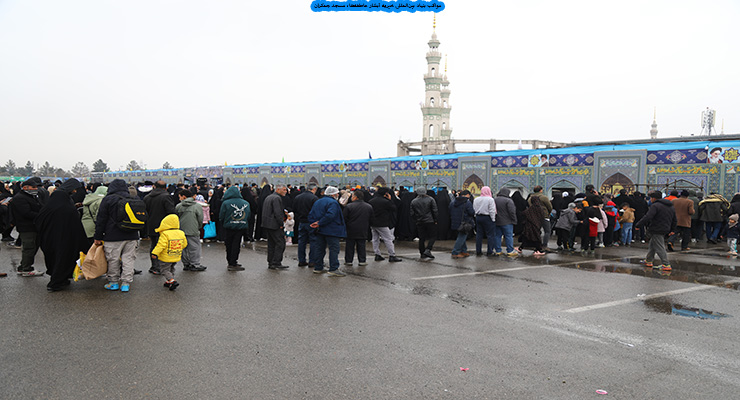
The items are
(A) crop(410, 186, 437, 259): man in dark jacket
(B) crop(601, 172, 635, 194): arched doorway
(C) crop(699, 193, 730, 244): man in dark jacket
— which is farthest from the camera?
(B) crop(601, 172, 635, 194): arched doorway

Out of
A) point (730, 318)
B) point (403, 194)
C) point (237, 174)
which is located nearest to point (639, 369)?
point (730, 318)

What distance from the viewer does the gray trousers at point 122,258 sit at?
278 inches

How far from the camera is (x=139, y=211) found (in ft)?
23.2

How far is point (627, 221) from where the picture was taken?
13.6m

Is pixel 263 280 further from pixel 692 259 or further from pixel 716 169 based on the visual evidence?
pixel 716 169

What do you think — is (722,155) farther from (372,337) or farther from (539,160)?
(372,337)

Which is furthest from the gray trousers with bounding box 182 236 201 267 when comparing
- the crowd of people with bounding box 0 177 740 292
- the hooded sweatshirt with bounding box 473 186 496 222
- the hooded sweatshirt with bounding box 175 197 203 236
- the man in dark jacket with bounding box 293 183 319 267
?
the hooded sweatshirt with bounding box 473 186 496 222

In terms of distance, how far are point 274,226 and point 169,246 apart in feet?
7.83

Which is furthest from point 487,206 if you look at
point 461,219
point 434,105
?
point 434,105

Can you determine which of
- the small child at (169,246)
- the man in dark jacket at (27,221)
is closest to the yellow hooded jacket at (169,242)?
the small child at (169,246)

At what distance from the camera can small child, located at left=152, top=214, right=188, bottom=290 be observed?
6.98 metres

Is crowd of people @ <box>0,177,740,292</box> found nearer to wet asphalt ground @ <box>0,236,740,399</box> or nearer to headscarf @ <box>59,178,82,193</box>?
headscarf @ <box>59,178,82,193</box>

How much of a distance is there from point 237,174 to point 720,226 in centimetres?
3289

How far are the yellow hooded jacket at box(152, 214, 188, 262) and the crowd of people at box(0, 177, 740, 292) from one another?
2cm
